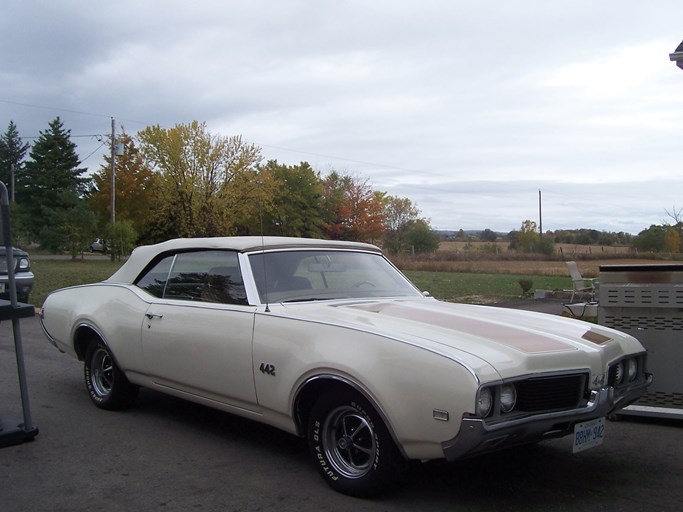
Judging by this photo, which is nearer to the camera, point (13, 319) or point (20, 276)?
point (13, 319)

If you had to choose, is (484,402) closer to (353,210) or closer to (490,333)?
(490,333)

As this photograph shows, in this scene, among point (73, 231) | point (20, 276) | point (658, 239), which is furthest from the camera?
point (73, 231)

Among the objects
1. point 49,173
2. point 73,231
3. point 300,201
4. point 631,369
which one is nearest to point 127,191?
point 73,231

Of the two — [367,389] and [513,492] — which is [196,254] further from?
[513,492]

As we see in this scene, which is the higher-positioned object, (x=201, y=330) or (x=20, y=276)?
(x=20, y=276)

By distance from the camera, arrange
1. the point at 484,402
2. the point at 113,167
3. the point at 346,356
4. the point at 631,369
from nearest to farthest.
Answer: the point at 484,402
the point at 346,356
the point at 631,369
the point at 113,167

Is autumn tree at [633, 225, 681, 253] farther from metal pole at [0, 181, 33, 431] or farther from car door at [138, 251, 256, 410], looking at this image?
metal pole at [0, 181, 33, 431]

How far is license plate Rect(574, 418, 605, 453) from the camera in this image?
374 centimetres

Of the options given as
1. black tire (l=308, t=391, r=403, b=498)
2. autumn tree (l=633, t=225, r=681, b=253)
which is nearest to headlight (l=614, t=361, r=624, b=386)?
black tire (l=308, t=391, r=403, b=498)

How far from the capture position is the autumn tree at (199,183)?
46.6m

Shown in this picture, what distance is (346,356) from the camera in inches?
148

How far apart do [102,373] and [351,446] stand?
2.92 m

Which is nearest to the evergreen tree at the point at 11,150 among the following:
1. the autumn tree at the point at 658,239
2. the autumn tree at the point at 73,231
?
the autumn tree at the point at 73,231

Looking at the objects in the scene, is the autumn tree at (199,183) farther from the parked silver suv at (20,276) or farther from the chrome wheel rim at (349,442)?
the chrome wheel rim at (349,442)
